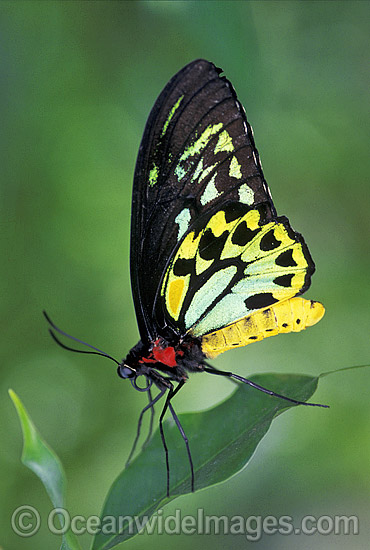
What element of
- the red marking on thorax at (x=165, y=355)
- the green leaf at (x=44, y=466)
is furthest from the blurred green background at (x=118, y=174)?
the green leaf at (x=44, y=466)

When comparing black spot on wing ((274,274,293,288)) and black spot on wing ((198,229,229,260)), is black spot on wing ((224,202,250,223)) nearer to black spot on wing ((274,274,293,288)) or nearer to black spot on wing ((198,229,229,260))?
black spot on wing ((198,229,229,260))

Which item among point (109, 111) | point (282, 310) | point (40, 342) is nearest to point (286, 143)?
point (109, 111)

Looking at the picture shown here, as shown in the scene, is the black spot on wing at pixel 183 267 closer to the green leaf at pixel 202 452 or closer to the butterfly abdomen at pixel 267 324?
the butterfly abdomen at pixel 267 324

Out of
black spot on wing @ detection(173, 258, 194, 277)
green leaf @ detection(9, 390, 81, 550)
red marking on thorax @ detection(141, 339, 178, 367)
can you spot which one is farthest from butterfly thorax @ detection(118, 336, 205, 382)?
green leaf @ detection(9, 390, 81, 550)

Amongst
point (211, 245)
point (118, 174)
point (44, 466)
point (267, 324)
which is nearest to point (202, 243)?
point (211, 245)

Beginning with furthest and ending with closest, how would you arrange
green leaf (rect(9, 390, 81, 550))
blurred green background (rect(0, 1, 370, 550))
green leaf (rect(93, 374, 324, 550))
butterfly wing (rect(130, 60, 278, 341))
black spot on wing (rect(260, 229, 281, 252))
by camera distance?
blurred green background (rect(0, 1, 370, 550)), black spot on wing (rect(260, 229, 281, 252)), butterfly wing (rect(130, 60, 278, 341)), green leaf (rect(93, 374, 324, 550)), green leaf (rect(9, 390, 81, 550))

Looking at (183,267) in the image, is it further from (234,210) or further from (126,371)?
(126,371)

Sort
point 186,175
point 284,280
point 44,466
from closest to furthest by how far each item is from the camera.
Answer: point 44,466 < point 186,175 < point 284,280
